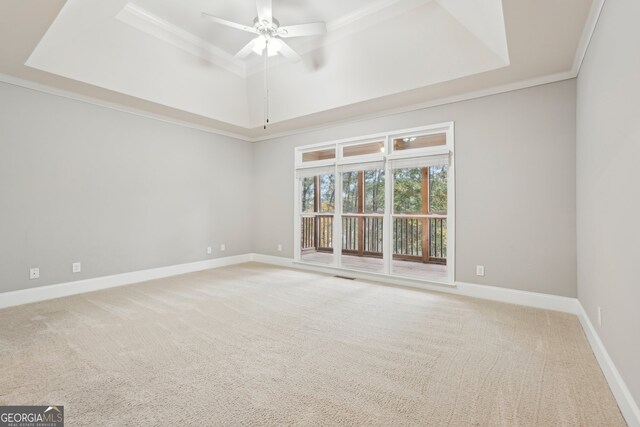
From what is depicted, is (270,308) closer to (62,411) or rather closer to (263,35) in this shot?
(62,411)

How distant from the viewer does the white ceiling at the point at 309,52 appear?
262 cm

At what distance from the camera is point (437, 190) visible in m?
5.36

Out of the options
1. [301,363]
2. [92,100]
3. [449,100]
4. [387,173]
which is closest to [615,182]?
[301,363]

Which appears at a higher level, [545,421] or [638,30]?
[638,30]

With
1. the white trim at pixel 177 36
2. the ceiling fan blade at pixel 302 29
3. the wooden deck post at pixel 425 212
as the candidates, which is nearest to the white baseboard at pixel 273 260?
the wooden deck post at pixel 425 212

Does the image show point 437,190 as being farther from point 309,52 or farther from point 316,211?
point 309,52

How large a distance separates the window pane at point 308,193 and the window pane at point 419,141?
192 centimetres

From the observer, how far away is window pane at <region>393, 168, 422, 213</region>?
5.02 metres

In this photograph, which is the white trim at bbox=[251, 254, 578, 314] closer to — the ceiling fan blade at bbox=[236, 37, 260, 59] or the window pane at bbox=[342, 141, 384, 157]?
the window pane at bbox=[342, 141, 384, 157]

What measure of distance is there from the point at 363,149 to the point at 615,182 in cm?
350

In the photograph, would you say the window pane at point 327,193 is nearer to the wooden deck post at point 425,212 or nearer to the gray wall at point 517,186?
the gray wall at point 517,186

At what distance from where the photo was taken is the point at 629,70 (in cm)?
159

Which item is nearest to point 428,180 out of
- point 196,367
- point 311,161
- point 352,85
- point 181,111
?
point 311,161

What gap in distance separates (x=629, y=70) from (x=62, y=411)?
3.66m
